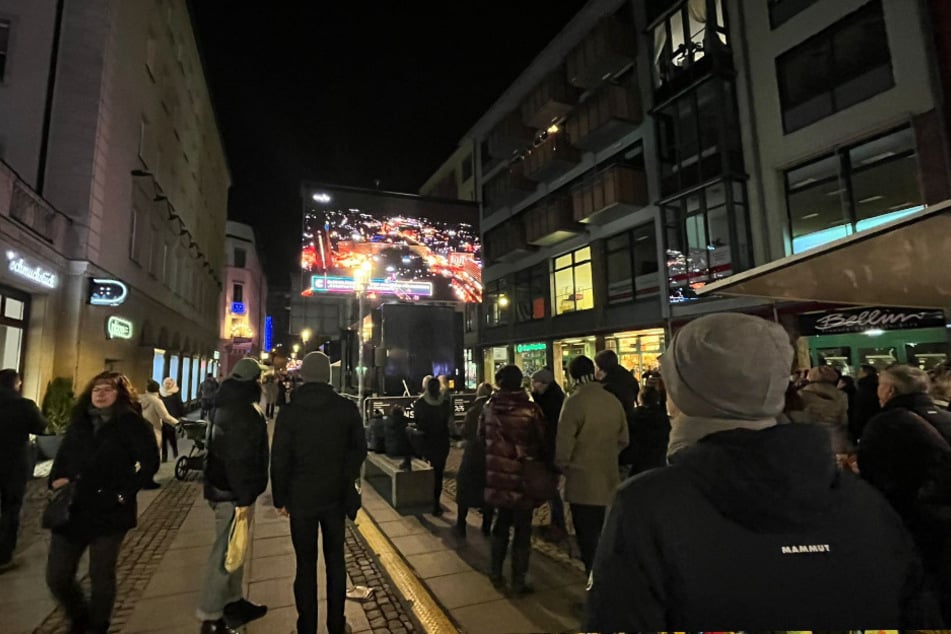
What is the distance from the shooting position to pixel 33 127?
10.9m

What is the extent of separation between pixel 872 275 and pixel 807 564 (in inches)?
187

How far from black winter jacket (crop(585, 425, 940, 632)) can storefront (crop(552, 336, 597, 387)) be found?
20.7m

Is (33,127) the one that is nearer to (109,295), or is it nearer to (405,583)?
(109,295)

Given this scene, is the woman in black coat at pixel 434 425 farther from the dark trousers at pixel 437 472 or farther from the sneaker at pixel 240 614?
the sneaker at pixel 240 614

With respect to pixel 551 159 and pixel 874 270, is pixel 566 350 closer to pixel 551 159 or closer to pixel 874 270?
pixel 551 159

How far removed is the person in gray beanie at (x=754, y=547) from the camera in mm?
1125

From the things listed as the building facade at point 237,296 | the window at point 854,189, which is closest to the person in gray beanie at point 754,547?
the window at point 854,189

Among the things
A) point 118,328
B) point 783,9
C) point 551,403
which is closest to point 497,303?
point 783,9

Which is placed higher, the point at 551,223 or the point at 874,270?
the point at 551,223

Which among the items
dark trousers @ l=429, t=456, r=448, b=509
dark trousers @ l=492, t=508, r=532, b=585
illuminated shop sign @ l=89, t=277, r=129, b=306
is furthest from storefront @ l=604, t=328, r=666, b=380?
illuminated shop sign @ l=89, t=277, r=129, b=306

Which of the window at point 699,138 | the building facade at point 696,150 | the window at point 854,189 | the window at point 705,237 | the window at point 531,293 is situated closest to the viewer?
the window at point 854,189

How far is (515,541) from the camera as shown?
439 centimetres

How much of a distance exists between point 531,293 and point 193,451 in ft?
62.4

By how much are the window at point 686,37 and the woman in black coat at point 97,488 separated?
728 inches
